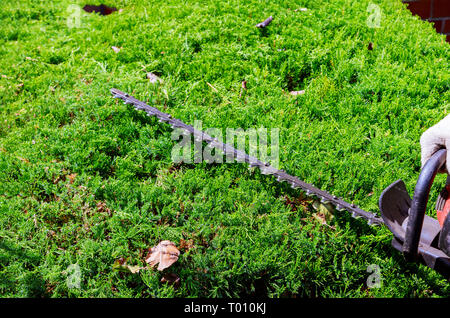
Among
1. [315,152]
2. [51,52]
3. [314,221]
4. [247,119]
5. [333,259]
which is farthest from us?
[51,52]

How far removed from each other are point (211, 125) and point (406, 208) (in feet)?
5.21

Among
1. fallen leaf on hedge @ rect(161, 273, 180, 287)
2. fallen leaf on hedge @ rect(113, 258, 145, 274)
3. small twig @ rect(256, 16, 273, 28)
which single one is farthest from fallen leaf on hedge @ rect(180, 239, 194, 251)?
small twig @ rect(256, 16, 273, 28)

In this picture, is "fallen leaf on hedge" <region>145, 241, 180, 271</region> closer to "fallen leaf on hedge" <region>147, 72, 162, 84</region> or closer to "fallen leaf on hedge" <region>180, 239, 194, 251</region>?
"fallen leaf on hedge" <region>180, 239, 194, 251</region>

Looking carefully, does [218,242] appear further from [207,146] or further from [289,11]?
[289,11]

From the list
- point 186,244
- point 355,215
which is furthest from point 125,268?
point 355,215

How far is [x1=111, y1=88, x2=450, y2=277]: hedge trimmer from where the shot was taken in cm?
164

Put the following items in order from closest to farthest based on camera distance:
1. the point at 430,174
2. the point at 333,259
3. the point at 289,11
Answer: the point at 430,174, the point at 333,259, the point at 289,11

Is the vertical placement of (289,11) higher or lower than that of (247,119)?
higher

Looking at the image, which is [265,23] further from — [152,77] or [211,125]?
[211,125]

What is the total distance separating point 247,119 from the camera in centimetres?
317

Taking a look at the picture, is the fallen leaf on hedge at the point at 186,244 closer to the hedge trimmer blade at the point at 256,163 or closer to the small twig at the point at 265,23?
the hedge trimmer blade at the point at 256,163

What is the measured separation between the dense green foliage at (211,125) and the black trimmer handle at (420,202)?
698 millimetres

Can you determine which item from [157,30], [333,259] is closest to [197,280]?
[333,259]

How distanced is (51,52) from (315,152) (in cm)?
299
